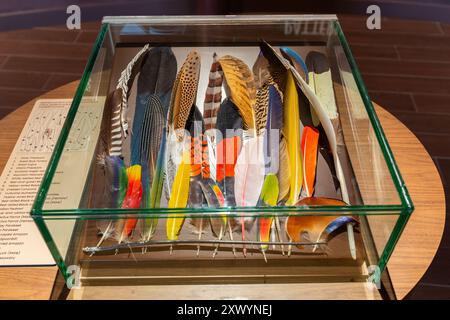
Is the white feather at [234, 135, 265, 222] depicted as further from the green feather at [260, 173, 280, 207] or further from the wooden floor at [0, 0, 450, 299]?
the wooden floor at [0, 0, 450, 299]

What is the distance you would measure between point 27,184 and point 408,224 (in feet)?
2.83

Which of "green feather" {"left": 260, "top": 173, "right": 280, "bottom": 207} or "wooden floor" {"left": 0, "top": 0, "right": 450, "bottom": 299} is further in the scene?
"wooden floor" {"left": 0, "top": 0, "right": 450, "bottom": 299}

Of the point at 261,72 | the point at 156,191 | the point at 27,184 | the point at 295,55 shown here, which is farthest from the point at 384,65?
the point at 27,184

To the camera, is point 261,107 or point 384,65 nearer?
point 261,107

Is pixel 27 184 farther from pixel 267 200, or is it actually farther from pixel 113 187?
pixel 267 200

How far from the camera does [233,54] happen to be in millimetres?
1326

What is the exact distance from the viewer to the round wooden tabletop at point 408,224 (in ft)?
3.02

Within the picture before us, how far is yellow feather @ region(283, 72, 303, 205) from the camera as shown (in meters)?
1.00

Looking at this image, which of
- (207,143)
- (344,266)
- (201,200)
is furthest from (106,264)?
(344,266)

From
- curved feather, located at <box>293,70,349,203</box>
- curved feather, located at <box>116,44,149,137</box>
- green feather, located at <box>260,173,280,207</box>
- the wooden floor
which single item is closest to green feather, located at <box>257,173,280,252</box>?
green feather, located at <box>260,173,280,207</box>

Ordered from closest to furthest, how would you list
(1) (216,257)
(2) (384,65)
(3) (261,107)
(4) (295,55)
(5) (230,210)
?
(5) (230,210)
(1) (216,257)
(3) (261,107)
(4) (295,55)
(2) (384,65)

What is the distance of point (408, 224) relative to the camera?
1036mm

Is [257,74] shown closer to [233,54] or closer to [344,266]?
[233,54]

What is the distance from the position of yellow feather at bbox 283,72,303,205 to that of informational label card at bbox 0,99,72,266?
1.67ft
